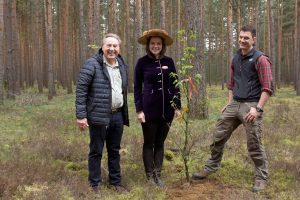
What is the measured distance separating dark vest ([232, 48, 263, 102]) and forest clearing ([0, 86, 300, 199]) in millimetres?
1402

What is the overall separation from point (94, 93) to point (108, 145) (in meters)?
0.92

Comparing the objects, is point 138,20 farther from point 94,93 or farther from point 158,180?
point 94,93

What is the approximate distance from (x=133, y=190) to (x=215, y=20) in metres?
38.2

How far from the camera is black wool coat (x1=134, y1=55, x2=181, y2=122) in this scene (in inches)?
213

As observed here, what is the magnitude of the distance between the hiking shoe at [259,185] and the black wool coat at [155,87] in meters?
1.66

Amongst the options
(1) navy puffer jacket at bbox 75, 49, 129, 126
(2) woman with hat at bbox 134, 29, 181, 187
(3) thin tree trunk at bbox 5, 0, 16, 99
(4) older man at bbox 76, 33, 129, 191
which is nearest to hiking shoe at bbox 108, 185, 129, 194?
(4) older man at bbox 76, 33, 129, 191

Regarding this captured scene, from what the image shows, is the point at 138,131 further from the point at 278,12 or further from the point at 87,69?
the point at 278,12

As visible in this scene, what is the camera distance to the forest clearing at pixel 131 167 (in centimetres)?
501

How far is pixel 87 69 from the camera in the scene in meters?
4.93

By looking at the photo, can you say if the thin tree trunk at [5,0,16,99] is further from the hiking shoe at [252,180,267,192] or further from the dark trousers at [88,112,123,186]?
the hiking shoe at [252,180,267,192]

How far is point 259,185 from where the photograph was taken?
5395mm

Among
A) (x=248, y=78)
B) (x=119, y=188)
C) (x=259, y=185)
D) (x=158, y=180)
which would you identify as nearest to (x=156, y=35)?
(x=248, y=78)

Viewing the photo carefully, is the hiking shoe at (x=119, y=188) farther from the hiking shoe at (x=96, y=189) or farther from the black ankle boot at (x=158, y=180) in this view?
the black ankle boot at (x=158, y=180)

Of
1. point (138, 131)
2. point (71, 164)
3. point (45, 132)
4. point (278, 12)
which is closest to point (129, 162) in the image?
point (71, 164)
